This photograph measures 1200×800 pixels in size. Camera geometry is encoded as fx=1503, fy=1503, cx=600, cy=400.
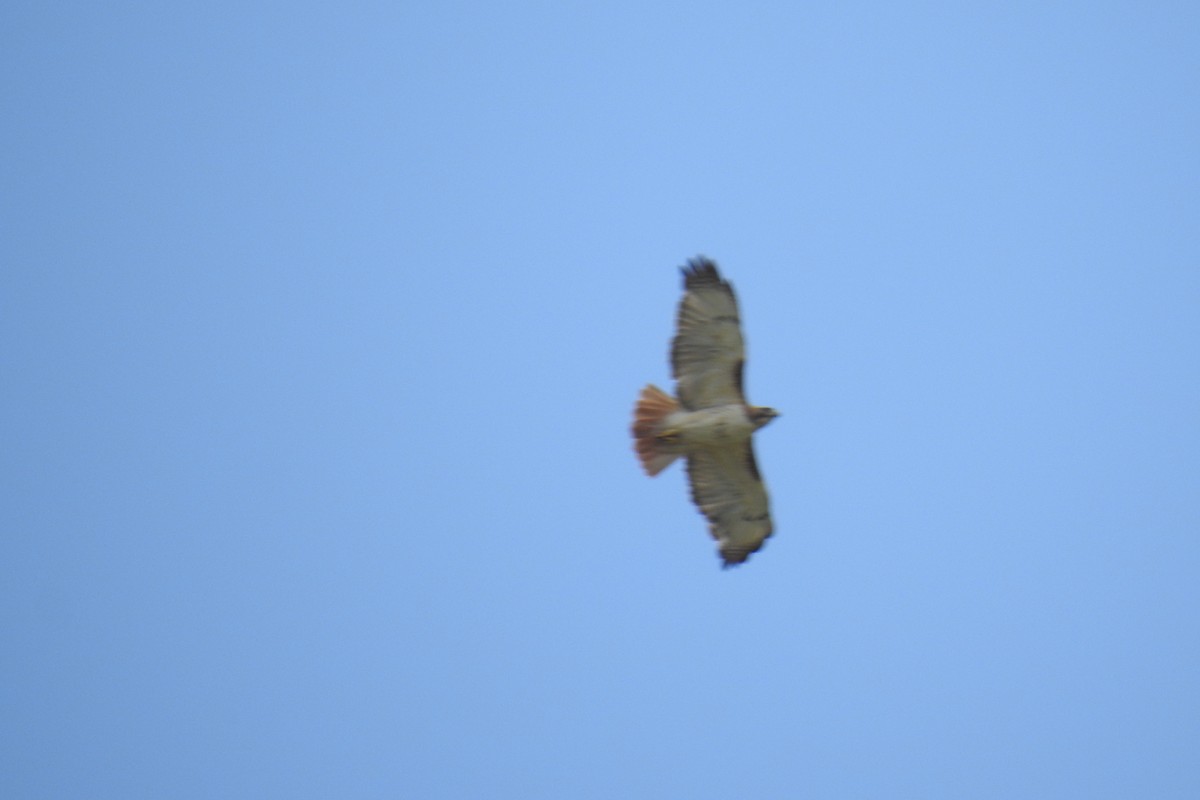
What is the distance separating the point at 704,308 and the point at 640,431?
1.51 m

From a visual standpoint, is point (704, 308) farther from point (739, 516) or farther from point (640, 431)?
point (739, 516)

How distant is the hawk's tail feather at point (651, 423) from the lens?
15664 mm

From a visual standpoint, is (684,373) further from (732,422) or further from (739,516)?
(739,516)

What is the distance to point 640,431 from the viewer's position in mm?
15672

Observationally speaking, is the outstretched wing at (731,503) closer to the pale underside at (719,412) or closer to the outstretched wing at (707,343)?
the pale underside at (719,412)

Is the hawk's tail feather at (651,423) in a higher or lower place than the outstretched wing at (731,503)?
higher

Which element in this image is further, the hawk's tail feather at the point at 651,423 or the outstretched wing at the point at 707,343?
the hawk's tail feather at the point at 651,423

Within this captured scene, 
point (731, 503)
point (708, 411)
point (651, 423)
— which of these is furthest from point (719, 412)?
point (731, 503)

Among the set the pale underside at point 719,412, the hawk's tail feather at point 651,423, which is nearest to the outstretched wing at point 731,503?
the pale underside at point 719,412

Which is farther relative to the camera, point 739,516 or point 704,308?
point 739,516

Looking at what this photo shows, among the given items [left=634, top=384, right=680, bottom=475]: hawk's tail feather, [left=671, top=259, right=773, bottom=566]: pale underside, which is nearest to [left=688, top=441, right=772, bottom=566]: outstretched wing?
[left=671, top=259, right=773, bottom=566]: pale underside

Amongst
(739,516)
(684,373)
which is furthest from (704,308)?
(739,516)

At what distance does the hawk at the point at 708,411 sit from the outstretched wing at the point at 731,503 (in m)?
0.01

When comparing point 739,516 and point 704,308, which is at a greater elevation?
point 704,308
